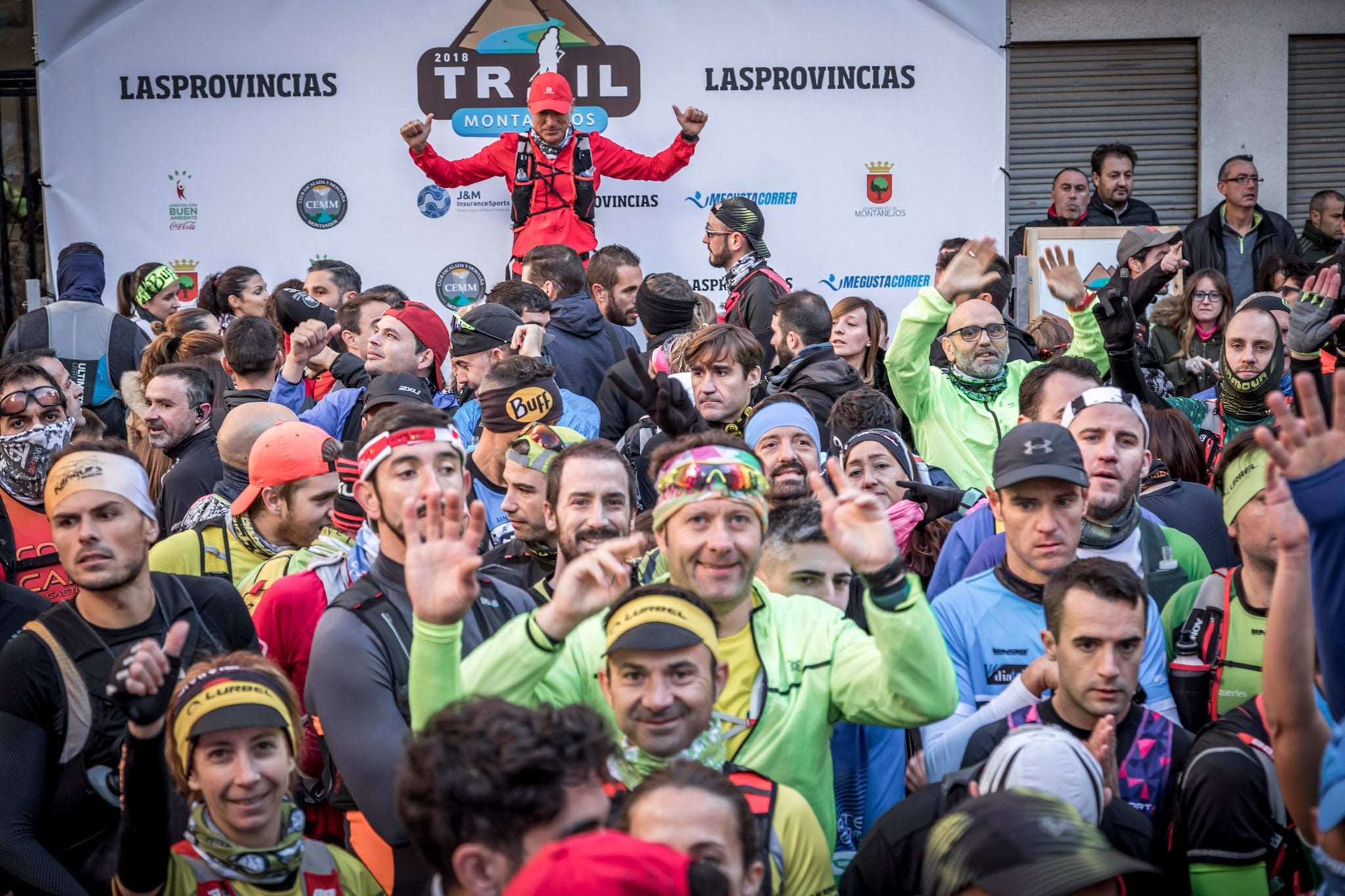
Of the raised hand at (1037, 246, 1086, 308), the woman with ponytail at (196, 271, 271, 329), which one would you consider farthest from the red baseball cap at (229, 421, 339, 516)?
the woman with ponytail at (196, 271, 271, 329)

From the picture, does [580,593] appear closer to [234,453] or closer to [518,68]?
[234,453]

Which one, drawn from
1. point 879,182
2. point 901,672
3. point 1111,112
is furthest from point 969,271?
point 1111,112

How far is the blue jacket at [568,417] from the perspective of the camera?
5.93 m

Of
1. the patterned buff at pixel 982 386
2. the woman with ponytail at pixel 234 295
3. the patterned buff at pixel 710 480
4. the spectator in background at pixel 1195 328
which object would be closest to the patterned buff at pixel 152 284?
the woman with ponytail at pixel 234 295

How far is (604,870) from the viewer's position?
6.22ft

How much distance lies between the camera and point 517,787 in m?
2.37

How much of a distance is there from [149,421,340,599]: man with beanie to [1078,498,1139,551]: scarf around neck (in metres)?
2.65

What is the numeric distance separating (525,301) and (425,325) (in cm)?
56

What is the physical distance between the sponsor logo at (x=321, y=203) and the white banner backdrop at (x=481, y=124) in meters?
0.02

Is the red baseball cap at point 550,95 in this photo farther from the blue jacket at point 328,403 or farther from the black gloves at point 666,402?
the black gloves at point 666,402

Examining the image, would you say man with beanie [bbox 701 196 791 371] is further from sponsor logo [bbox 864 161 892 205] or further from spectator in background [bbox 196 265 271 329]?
Result: spectator in background [bbox 196 265 271 329]

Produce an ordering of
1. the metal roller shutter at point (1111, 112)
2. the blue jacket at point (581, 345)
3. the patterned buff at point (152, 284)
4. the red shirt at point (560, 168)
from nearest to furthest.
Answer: the blue jacket at point (581, 345) → the patterned buff at point (152, 284) → the red shirt at point (560, 168) → the metal roller shutter at point (1111, 112)

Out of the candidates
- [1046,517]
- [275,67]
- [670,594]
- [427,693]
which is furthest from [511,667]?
[275,67]

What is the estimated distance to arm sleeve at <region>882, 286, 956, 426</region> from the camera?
18.7ft
